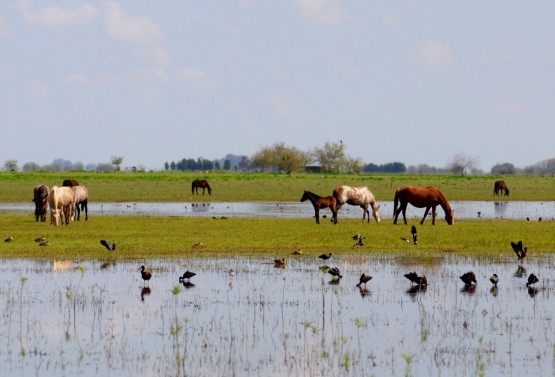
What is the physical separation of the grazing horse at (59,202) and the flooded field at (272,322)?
11795 millimetres

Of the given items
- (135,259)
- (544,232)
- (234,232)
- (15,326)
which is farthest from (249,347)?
(544,232)

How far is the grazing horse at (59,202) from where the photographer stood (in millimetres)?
32312

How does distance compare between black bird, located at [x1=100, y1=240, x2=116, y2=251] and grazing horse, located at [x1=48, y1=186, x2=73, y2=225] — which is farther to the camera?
grazing horse, located at [x1=48, y1=186, x2=73, y2=225]

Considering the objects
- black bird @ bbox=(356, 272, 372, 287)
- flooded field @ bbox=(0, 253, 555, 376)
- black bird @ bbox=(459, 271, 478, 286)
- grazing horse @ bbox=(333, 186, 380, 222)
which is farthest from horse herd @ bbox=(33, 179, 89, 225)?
black bird @ bbox=(459, 271, 478, 286)

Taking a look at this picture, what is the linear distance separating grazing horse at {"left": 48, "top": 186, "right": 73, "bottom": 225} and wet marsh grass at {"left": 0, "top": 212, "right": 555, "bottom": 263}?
53 centimetres

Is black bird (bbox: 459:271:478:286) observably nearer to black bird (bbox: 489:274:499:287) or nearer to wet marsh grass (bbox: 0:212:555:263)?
black bird (bbox: 489:274:499:287)

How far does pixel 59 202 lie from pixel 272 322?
1985 centimetres

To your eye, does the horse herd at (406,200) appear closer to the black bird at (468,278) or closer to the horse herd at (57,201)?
the horse herd at (57,201)

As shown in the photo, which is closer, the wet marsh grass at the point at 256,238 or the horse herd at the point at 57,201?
the wet marsh grass at the point at 256,238

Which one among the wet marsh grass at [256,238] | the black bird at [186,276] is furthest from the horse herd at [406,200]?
the black bird at [186,276]

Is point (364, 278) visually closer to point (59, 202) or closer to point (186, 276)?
point (186, 276)

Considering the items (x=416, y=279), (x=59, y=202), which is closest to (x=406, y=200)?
(x=59, y=202)

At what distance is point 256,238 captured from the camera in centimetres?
2719

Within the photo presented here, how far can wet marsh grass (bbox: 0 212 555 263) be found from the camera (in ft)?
77.7
